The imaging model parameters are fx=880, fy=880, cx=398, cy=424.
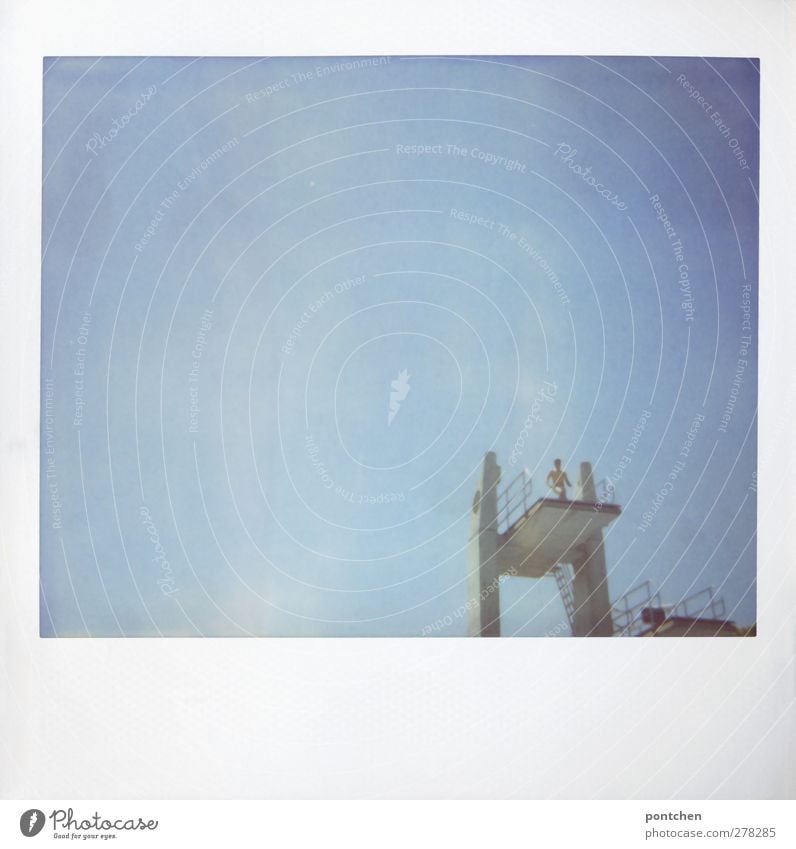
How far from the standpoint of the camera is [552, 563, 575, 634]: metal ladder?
1647 millimetres

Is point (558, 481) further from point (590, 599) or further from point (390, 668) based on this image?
point (390, 668)

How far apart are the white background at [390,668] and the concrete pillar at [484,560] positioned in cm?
4

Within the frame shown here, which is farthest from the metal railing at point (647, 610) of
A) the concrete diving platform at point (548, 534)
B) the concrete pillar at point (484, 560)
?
the concrete pillar at point (484, 560)

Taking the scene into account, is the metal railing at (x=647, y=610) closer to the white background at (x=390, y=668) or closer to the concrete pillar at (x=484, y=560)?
the white background at (x=390, y=668)

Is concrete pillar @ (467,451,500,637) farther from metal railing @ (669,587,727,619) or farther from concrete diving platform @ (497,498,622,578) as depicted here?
metal railing @ (669,587,727,619)

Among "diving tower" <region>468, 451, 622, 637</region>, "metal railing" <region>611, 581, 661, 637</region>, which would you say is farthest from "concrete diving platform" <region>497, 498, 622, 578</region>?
"metal railing" <region>611, 581, 661, 637</region>

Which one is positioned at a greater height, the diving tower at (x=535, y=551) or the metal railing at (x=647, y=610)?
the diving tower at (x=535, y=551)

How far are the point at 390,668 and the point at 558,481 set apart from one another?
473mm

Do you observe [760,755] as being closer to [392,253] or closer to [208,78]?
[392,253]

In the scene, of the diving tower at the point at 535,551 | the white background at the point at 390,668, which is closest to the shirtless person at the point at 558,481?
the diving tower at the point at 535,551

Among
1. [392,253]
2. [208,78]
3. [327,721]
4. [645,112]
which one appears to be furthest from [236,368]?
[645,112]

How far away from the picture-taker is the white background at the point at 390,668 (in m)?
1.64

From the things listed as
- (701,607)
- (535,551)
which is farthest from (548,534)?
(701,607)

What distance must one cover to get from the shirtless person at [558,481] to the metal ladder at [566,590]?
0.45ft
